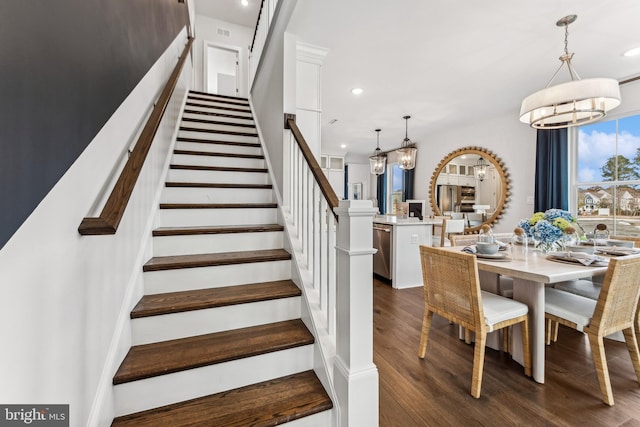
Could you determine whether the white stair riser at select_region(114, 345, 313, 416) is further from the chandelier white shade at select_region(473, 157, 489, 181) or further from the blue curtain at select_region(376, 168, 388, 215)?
the blue curtain at select_region(376, 168, 388, 215)

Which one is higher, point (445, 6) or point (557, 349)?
point (445, 6)

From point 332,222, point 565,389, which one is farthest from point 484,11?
point 565,389

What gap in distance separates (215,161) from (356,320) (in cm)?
221

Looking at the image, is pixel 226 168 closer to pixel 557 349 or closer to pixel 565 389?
pixel 565 389

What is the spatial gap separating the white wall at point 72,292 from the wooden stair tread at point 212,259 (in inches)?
5.1

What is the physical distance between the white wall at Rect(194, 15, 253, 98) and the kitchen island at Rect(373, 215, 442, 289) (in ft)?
15.2

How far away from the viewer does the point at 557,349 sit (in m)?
2.18

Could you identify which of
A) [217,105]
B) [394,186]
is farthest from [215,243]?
[394,186]

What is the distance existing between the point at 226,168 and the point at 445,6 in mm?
2273

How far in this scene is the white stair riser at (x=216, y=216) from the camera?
6.86ft

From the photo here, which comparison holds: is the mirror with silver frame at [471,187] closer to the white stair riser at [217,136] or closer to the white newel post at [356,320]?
the white stair riser at [217,136]

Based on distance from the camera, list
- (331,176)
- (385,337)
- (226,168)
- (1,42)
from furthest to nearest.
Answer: (331,176), (226,168), (385,337), (1,42)

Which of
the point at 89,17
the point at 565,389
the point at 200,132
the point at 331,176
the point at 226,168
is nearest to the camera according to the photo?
the point at 89,17

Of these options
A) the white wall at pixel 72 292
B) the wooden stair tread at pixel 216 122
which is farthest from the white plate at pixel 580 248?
the wooden stair tread at pixel 216 122
